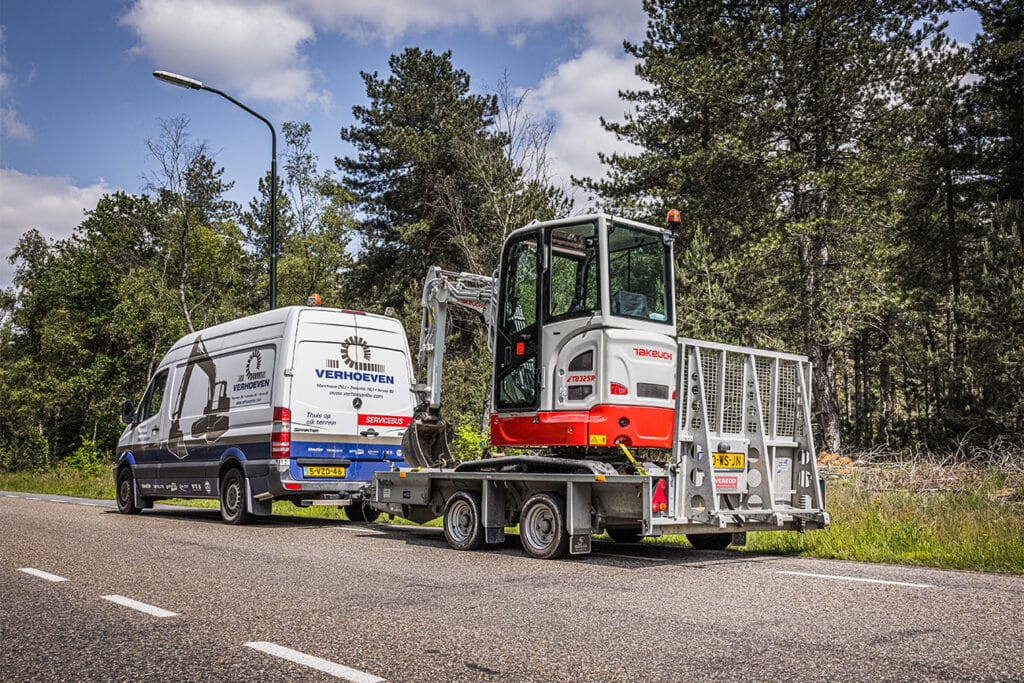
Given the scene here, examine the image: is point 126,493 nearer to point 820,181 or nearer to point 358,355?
point 358,355

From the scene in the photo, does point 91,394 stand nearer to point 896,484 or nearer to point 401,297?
point 401,297

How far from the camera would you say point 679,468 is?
28.5 feet

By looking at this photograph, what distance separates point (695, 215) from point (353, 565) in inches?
747

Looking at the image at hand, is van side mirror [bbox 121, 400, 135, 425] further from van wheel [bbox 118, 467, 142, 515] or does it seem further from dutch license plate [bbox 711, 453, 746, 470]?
dutch license plate [bbox 711, 453, 746, 470]

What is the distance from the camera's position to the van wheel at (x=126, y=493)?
16.2 metres

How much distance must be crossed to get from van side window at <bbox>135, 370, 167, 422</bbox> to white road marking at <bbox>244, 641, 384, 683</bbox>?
38.5ft

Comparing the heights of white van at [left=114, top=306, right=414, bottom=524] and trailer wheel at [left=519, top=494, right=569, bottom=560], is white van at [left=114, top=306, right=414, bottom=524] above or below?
above

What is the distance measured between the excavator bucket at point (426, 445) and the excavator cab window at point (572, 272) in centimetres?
314

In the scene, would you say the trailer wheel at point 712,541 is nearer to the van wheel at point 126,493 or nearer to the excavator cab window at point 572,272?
the excavator cab window at point 572,272

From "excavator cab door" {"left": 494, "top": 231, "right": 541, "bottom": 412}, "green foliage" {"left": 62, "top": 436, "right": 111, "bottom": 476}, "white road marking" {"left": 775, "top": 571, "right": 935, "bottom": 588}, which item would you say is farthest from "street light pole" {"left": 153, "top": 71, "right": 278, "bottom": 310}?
"green foliage" {"left": 62, "top": 436, "right": 111, "bottom": 476}

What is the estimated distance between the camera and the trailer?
28.2 ft

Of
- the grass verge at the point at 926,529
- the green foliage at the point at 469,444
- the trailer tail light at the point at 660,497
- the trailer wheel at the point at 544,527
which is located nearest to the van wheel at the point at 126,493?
the grass verge at the point at 926,529

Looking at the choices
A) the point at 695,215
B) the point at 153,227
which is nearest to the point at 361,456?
the point at 695,215

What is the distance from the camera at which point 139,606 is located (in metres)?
6.14
